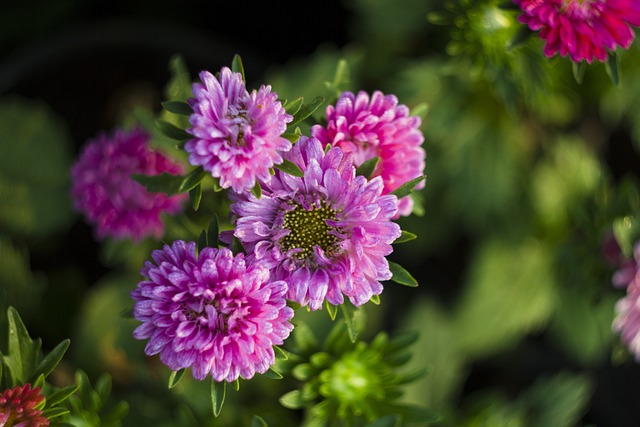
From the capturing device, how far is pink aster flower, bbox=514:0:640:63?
2.15ft

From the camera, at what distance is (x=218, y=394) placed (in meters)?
0.61

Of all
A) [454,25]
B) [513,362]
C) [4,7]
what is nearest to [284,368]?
[454,25]

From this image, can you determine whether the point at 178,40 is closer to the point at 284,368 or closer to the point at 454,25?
the point at 454,25

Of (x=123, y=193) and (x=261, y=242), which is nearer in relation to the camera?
(x=261, y=242)

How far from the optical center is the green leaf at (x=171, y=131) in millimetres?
631

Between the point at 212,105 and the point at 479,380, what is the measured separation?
104 centimetres

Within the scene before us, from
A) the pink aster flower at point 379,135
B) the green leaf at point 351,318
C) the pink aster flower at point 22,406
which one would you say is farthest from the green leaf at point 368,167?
the pink aster flower at point 22,406

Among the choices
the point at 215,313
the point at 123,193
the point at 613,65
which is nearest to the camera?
the point at 215,313

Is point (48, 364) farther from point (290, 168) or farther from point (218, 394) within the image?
point (290, 168)

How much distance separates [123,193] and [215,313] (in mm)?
323

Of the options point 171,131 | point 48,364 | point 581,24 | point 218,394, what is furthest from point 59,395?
point 581,24

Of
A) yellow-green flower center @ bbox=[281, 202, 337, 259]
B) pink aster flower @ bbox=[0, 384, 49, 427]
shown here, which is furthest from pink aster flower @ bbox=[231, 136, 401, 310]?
pink aster flower @ bbox=[0, 384, 49, 427]

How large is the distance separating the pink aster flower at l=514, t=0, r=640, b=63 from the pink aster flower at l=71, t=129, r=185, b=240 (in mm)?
428

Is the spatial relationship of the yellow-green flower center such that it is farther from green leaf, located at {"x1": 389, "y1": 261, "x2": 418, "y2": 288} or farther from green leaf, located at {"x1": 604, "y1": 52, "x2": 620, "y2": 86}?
green leaf, located at {"x1": 604, "y1": 52, "x2": 620, "y2": 86}
